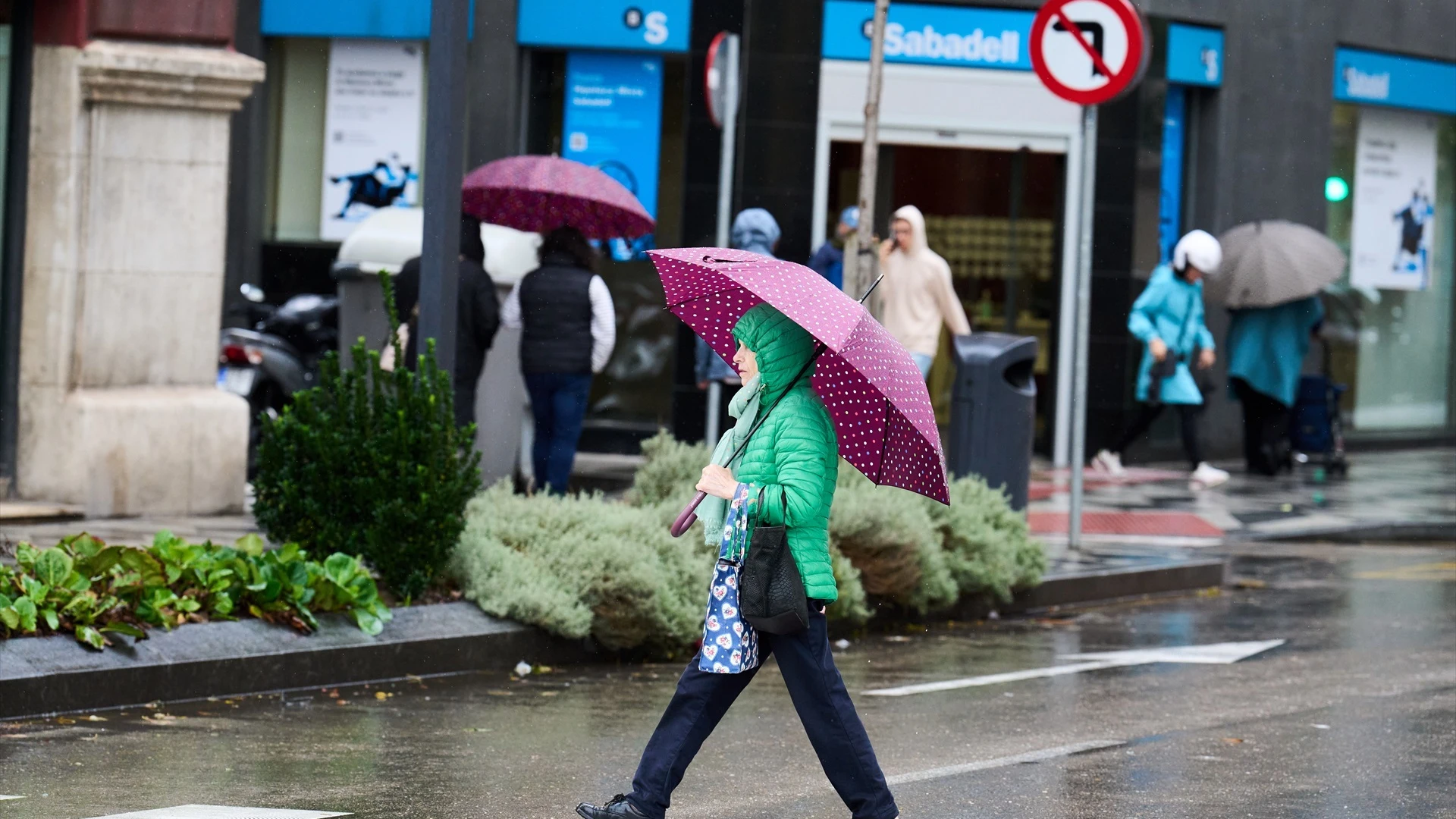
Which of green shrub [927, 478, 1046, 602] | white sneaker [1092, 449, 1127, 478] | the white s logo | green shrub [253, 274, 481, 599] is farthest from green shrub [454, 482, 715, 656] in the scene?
the white s logo

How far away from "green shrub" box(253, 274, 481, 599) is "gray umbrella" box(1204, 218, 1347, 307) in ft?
34.8

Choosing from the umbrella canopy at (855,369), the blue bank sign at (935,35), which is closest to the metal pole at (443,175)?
the umbrella canopy at (855,369)

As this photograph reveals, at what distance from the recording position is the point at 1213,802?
248 inches

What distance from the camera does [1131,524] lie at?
1445 cm

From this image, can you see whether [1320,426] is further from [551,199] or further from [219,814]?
[219,814]

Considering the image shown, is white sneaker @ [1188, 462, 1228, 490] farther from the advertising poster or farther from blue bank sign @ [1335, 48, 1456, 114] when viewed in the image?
blue bank sign @ [1335, 48, 1456, 114]

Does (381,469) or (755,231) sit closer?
(381,469)

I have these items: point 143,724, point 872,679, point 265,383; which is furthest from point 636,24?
point 143,724

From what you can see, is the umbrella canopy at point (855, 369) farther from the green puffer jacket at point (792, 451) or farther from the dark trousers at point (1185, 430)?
the dark trousers at point (1185, 430)

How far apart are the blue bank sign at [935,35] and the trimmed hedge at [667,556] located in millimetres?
7688

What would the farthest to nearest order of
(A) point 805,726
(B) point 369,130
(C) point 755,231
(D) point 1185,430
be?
(B) point 369,130, (D) point 1185,430, (C) point 755,231, (A) point 805,726

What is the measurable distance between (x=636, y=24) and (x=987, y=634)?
29.7ft

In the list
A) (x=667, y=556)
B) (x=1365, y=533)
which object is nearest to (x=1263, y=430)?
(x=1365, y=533)

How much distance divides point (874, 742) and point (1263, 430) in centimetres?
1220
